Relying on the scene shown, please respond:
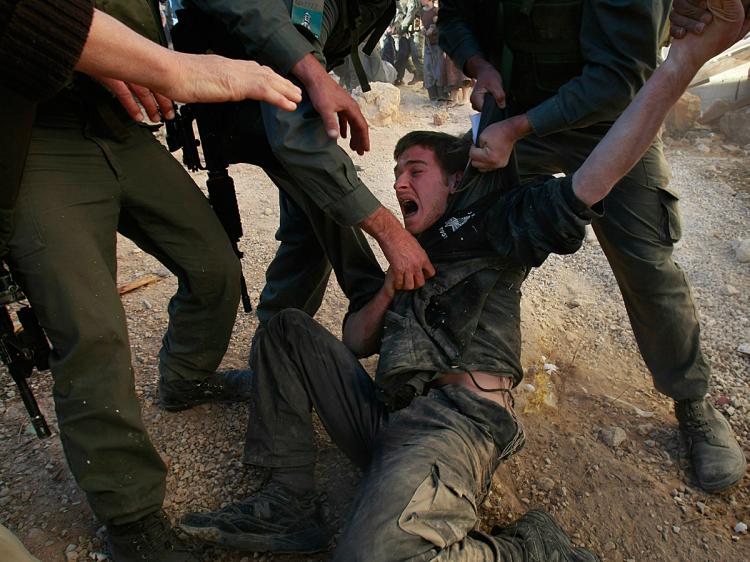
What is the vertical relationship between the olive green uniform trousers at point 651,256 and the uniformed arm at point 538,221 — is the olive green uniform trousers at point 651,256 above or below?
below

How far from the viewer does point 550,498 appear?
87.7 inches

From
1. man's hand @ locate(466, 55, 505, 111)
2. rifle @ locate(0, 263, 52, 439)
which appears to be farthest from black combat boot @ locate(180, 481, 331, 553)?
man's hand @ locate(466, 55, 505, 111)

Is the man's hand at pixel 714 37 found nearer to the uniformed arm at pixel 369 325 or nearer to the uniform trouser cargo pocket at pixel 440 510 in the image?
the uniformed arm at pixel 369 325

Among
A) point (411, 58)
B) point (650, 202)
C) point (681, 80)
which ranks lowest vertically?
point (411, 58)

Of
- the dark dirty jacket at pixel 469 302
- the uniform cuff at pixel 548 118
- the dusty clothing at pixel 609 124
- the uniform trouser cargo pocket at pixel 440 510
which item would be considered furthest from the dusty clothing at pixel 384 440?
the uniform cuff at pixel 548 118

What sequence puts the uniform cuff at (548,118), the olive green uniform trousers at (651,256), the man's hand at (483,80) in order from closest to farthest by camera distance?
the uniform cuff at (548,118), the olive green uniform trousers at (651,256), the man's hand at (483,80)

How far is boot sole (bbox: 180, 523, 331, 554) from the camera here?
1.83 metres

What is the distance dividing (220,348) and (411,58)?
11815 millimetres

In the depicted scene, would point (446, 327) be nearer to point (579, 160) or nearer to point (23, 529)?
point (579, 160)

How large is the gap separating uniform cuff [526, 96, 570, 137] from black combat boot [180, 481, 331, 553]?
1.59 m

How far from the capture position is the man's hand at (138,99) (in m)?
1.75

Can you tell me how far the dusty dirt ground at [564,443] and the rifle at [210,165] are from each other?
0.77 metres

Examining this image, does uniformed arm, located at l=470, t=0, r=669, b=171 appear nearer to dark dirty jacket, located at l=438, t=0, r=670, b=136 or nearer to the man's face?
dark dirty jacket, located at l=438, t=0, r=670, b=136

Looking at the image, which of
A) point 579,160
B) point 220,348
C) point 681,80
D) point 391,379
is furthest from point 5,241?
point 579,160
